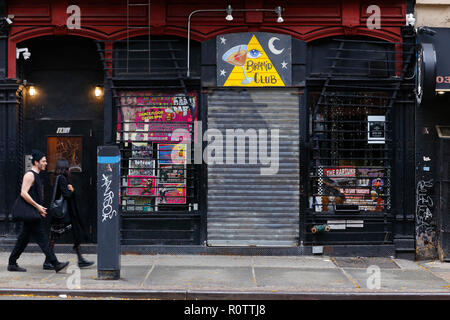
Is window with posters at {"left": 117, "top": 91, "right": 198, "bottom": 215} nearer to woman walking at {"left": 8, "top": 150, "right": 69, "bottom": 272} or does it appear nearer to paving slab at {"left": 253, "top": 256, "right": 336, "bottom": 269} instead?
paving slab at {"left": 253, "top": 256, "right": 336, "bottom": 269}

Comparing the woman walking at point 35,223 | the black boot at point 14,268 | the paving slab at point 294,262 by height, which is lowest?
the paving slab at point 294,262

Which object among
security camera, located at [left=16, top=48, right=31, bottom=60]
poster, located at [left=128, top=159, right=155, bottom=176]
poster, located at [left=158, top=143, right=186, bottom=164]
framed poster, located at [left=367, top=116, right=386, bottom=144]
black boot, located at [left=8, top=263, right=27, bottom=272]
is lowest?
black boot, located at [left=8, top=263, right=27, bottom=272]

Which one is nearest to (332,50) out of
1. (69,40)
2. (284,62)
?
(284,62)

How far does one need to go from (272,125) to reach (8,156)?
5.36m

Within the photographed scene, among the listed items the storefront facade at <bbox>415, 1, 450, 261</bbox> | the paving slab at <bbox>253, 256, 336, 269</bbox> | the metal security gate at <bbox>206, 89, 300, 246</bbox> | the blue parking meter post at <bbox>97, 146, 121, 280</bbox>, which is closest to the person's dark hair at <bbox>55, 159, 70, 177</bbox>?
the blue parking meter post at <bbox>97, 146, 121, 280</bbox>

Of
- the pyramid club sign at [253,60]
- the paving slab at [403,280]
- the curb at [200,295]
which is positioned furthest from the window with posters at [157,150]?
the paving slab at [403,280]

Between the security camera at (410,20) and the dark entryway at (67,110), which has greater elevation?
the security camera at (410,20)

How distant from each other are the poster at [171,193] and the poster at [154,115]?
93cm

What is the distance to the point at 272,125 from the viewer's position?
11273 millimetres

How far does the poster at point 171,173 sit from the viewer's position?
11.4m

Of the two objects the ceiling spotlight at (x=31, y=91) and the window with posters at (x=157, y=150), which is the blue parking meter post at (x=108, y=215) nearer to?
the window with posters at (x=157, y=150)

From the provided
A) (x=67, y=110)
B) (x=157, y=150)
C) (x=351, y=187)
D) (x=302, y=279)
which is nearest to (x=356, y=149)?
(x=351, y=187)

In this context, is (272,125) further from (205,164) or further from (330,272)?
(330,272)

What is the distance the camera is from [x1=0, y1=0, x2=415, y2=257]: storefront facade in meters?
11.2
